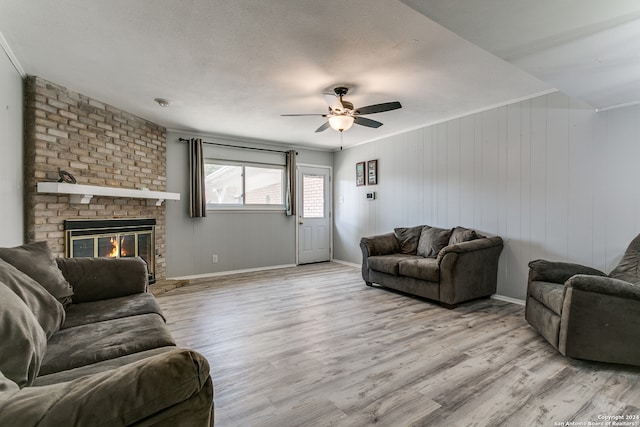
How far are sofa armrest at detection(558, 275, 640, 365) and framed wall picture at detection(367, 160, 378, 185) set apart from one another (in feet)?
12.2

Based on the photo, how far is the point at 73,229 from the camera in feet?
11.5

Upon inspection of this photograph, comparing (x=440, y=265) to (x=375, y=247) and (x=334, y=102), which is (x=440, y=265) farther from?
(x=334, y=102)

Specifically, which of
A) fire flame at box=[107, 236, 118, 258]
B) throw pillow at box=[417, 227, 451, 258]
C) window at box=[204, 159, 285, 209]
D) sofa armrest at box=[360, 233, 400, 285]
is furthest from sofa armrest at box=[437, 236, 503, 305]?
fire flame at box=[107, 236, 118, 258]

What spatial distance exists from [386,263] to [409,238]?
79 cm

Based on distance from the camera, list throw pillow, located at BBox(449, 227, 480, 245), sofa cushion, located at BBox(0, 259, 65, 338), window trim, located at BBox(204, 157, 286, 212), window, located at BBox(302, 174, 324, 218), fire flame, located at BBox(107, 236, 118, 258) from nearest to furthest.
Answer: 1. sofa cushion, located at BBox(0, 259, 65, 338)
2. throw pillow, located at BBox(449, 227, 480, 245)
3. fire flame, located at BBox(107, 236, 118, 258)
4. window trim, located at BBox(204, 157, 286, 212)
5. window, located at BBox(302, 174, 324, 218)

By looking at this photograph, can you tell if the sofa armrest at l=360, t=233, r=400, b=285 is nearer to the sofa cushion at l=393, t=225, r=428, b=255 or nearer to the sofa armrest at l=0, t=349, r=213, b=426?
the sofa cushion at l=393, t=225, r=428, b=255

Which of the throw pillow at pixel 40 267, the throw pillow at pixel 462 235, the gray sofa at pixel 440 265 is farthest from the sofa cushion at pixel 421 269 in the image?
the throw pillow at pixel 40 267

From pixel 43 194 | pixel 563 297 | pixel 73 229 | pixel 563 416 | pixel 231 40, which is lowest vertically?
pixel 563 416

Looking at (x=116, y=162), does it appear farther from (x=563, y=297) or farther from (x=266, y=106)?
(x=563, y=297)

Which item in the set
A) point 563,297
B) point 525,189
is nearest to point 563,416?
point 563,297

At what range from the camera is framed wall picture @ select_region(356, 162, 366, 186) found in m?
5.97

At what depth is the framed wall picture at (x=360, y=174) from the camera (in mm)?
5973

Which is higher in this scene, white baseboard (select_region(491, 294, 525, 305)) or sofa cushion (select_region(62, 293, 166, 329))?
sofa cushion (select_region(62, 293, 166, 329))

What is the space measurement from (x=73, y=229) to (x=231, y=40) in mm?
2850
